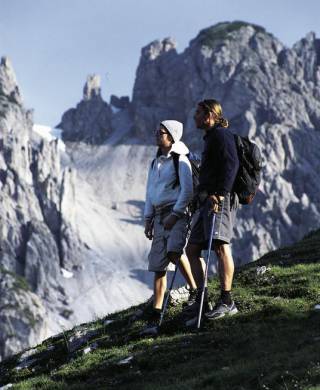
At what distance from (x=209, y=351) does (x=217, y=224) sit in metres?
2.86

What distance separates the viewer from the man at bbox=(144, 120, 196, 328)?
49.0 feet

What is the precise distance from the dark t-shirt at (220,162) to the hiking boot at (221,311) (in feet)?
7.66

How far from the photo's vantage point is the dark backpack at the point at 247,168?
46.0 ft

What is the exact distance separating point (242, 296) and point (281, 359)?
4.99m

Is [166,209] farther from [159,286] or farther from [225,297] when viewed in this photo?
[225,297]

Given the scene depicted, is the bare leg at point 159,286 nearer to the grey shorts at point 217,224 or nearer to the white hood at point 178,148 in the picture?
the grey shorts at point 217,224

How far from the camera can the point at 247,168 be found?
14109mm

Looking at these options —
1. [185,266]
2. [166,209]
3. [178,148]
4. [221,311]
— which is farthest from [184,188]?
[221,311]

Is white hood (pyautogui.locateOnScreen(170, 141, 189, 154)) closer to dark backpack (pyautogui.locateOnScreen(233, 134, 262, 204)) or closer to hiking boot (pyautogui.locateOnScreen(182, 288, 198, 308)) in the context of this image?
dark backpack (pyautogui.locateOnScreen(233, 134, 262, 204))

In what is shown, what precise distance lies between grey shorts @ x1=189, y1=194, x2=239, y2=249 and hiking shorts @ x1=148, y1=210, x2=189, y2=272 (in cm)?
47

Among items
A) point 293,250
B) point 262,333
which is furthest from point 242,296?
point 293,250

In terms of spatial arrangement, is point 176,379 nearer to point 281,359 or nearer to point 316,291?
point 281,359

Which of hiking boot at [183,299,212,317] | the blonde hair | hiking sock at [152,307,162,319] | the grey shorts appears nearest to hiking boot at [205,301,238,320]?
hiking boot at [183,299,212,317]

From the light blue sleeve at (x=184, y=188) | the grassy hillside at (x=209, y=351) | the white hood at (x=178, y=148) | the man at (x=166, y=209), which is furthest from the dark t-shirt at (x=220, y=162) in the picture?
the grassy hillside at (x=209, y=351)
